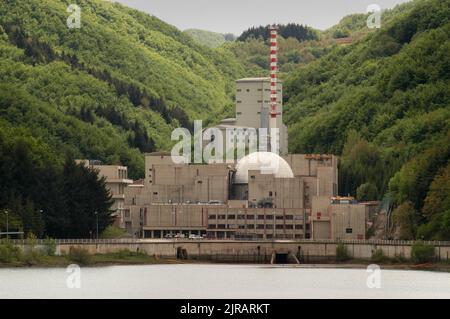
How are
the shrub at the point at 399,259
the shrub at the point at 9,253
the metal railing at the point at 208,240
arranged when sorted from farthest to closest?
1. the shrub at the point at 399,259
2. the metal railing at the point at 208,240
3. the shrub at the point at 9,253

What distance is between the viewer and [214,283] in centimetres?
13838

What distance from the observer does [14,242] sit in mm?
161375

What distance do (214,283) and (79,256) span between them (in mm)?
28545

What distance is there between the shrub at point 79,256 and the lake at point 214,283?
306 cm

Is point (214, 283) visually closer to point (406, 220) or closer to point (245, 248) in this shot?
point (245, 248)

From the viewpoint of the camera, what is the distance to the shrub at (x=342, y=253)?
576 ft

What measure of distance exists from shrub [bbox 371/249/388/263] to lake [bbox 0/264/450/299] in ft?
17.9

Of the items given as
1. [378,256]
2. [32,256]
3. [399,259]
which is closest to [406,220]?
[378,256]

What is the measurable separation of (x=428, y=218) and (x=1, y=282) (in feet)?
176

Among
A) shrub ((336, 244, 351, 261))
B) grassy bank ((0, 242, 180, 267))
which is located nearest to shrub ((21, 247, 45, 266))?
grassy bank ((0, 242, 180, 267))

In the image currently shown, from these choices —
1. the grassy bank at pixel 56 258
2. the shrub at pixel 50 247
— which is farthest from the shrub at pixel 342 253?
the shrub at pixel 50 247

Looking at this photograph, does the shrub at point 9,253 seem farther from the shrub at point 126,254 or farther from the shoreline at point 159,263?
the shrub at point 126,254

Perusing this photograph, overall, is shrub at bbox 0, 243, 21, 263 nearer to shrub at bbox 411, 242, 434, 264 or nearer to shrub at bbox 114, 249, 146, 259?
shrub at bbox 114, 249, 146, 259

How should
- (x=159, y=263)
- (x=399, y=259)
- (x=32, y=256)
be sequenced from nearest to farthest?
(x=32, y=256) → (x=399, y=259) → (x=159, y=263)
